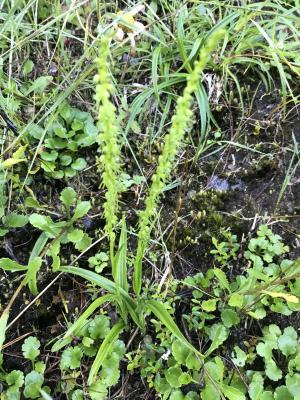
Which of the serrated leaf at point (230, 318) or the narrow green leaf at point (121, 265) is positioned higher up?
the narrow green leaf at point (121, 265)

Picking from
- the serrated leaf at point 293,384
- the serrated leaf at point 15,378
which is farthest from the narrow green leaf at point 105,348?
the serrated leaf at point 293,384

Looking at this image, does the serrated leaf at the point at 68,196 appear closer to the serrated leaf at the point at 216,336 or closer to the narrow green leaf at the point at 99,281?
the narrow green leaf at the point at 99,281

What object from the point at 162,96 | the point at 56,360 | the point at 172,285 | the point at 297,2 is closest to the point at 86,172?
the point at 162,96

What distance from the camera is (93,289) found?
5.87 feet

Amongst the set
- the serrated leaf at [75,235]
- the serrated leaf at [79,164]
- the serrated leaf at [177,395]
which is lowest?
the serrated leaf at [177,395]

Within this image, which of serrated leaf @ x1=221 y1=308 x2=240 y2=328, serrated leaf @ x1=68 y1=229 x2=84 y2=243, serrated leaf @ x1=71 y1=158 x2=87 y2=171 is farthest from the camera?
serrated leaf @ x1=71 y1=158 x2=87 y2=171

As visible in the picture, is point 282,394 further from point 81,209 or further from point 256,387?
point 81,209

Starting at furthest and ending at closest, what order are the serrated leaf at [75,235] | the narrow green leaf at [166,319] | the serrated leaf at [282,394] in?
the serrated leaf at [75,235], the serrated leaf at [282,394], the narrow green leaf at [166,319]

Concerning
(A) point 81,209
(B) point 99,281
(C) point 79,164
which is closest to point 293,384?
(B) point 99,281

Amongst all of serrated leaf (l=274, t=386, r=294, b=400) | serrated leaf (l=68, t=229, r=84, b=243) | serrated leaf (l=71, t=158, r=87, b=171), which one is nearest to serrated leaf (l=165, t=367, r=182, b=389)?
serrated leaf (l=274, t=386, r=294, b=400)

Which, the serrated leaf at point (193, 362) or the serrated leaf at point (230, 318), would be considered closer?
the serrated leaf at point (193, 362)

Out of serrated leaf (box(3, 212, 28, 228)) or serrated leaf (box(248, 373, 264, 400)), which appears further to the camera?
serrated leaf (box(3, 212, 28, 228))

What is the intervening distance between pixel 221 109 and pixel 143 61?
0.45 metres

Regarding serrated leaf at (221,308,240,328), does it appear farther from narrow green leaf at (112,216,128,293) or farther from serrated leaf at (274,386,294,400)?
narrow green leaf at (112,216,128,293)
